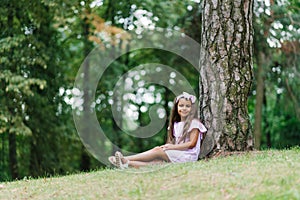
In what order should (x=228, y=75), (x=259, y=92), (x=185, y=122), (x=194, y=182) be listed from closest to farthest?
(x=194, y=182)
(x=228, y=75)
(x=185, y=122)
(x=259, y=92)

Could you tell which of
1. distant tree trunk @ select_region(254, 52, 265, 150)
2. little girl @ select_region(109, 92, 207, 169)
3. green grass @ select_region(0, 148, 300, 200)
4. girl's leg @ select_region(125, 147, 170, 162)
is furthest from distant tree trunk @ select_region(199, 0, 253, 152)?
distant tree trunk @ select_region(254, 52, 265, 150)

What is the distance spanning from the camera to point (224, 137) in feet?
22.7

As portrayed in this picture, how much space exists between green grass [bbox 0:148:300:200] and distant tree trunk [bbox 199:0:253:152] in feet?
1.38

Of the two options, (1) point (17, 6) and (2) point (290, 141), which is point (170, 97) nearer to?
(2) point (290, 141)

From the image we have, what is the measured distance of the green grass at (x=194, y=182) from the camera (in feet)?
15.0

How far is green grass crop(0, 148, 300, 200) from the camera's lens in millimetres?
4582

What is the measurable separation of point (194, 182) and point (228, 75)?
8.00ft

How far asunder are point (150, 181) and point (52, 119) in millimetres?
10215

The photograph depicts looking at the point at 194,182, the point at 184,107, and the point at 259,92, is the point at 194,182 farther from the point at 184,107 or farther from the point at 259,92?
the point at 259,92

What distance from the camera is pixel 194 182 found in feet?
16.6

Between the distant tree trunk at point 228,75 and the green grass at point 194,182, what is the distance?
0.42 metres

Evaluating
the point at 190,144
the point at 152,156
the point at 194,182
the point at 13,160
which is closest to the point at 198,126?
the point at 190,144

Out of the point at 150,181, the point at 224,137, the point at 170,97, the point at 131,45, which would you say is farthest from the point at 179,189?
the point at 170,97

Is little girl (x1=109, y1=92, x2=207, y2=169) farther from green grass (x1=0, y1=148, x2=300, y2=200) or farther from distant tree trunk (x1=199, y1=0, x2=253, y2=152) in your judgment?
green grass (x1=0, y1=148, x2=300, y2=200)
